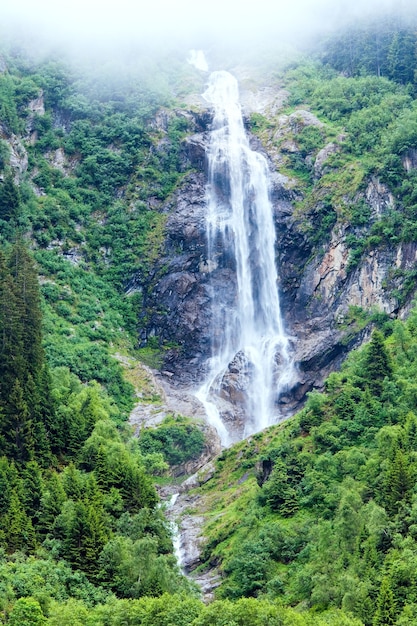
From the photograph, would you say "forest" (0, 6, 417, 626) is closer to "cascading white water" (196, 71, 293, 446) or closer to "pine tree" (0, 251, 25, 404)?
"pine tree" (0, 251, 25, 404)

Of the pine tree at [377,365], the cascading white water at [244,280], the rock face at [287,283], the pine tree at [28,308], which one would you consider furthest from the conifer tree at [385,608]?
the rock face at [287,283]

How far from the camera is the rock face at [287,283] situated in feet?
354

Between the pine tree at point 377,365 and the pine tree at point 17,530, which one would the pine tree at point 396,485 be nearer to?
the pine tree at point 377,365

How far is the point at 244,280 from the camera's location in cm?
12125

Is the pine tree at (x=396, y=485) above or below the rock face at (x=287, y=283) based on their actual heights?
below

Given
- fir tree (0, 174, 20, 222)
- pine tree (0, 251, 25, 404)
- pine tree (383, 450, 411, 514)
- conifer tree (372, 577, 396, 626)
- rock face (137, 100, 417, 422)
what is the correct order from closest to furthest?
conifer tree (372, 577, 396, 626)
pine tree (383, 450, 411, 514)
pine tree (0, 251, 25, 404)
rock face (137, 100, 417, 422)
fir tree (0, 174, 20, 222)

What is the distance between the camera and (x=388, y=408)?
7838 cm

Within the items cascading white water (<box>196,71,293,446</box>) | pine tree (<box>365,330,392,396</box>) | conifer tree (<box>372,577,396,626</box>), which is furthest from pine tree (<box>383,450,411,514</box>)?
cascading white water (<box>196,71,293,446</box>)

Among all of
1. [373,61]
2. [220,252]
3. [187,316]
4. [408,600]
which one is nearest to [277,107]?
[373,61]

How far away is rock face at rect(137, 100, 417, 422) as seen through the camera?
354ft

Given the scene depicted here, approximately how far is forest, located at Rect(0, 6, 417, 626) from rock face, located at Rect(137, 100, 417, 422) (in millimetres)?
1477

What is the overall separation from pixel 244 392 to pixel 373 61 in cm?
5768

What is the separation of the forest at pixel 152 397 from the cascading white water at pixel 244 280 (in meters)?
4.41

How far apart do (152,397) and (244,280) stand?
21340 mm
